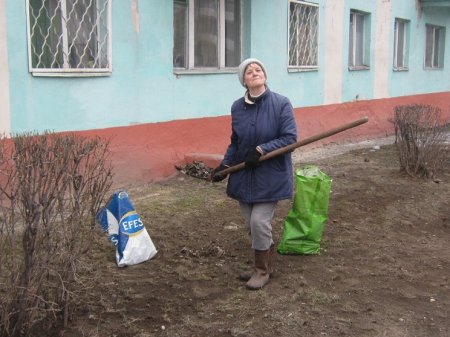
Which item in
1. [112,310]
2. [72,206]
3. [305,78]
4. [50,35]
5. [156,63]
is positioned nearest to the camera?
[72,206]

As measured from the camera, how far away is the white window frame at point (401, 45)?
13.5 m

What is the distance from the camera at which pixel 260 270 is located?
3855 mm

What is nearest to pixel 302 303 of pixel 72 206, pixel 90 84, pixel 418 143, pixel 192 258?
pixel 192 258

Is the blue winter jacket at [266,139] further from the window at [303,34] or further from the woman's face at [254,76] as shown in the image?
the window at [303,34]

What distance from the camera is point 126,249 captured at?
408 cm

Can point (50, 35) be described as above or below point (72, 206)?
above

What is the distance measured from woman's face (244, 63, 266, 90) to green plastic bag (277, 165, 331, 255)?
0.92m

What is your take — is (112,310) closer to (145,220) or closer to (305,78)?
(145,220)

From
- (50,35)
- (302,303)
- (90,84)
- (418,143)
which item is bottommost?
(302,303)

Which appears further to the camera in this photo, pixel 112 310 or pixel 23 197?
pixel 112 310

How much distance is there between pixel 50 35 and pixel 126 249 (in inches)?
110

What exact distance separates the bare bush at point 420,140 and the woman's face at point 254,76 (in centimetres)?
395

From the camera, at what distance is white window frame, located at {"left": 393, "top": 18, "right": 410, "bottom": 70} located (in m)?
13.5

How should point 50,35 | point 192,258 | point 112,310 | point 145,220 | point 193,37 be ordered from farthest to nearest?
point 193,37, point 50,35, point 145,220, point 192,258, point 112,310
